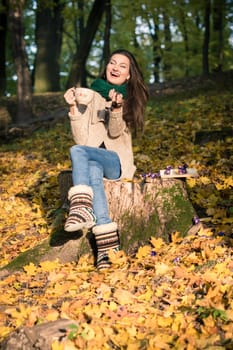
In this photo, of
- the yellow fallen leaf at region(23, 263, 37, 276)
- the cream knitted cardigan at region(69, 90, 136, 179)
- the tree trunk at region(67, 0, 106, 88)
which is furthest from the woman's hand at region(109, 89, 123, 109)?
the tree trunk at region(67, 0, 106, 88)

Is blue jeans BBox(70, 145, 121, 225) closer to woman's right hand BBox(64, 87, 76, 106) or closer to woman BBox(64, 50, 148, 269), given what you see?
woman BBox(64, 50, 148, 269)

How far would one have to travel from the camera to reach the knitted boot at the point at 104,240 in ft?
13.1

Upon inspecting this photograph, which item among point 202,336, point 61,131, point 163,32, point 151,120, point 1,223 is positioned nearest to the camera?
point 202,336

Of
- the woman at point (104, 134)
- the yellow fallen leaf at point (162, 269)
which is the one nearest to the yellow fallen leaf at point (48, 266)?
the woman at point (104, 134)

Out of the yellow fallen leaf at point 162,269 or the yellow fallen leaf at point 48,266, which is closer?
the yellow fallen leaf at point 162,269

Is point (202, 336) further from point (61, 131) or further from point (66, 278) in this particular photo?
point (61, 131)

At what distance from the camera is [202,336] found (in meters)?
2.67

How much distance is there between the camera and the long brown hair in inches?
176

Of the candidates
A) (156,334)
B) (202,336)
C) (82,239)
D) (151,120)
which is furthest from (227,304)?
(151,120)

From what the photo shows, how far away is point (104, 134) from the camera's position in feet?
15.0

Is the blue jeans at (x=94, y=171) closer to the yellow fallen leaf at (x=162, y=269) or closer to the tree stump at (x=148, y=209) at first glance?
the tree stump at (x=148, y=209)

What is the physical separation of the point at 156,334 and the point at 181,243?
140cm

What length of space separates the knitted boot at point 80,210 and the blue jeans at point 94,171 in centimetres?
10

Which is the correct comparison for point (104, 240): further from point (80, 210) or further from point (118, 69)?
point (118, 69)
